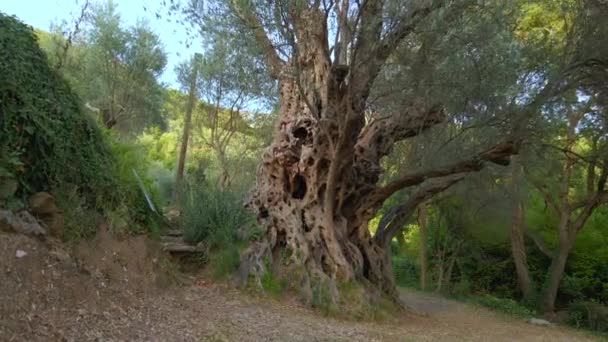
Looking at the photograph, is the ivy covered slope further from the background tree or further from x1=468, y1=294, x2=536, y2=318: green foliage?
x1=468, y1=294, x2=536, y2=318: green foliage

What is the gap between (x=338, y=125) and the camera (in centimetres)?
942

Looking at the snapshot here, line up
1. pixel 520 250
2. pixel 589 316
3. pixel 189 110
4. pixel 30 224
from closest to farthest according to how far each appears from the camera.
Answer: pixel 30 224, pixel 589 316, pixel 520 250, pixel 189 110

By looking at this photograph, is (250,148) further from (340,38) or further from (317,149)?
(340,38)

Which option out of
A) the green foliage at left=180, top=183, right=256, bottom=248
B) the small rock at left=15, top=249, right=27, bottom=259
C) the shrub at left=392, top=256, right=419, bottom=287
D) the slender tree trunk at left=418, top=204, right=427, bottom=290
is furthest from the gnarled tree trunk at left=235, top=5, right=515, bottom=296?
the shrub at left=392, top=256, right=419, bottom=287

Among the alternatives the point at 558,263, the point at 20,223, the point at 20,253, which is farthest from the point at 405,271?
the point at 20,253

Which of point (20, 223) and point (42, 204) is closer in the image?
point (20, 223)

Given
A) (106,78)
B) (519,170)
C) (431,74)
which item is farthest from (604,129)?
(106,78)

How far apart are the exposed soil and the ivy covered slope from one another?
0.75 m

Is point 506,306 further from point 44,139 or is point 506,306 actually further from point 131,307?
point 44,139

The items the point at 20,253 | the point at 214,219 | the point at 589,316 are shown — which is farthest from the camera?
the point at 589,316

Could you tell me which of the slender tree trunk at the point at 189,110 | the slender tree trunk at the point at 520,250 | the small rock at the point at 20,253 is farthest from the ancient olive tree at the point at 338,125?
the slender tree trunk at the point at 189,110

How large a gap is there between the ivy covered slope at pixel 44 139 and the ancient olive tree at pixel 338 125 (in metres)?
2.50

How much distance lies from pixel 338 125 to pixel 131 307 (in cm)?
470

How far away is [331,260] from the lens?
9906 mm
